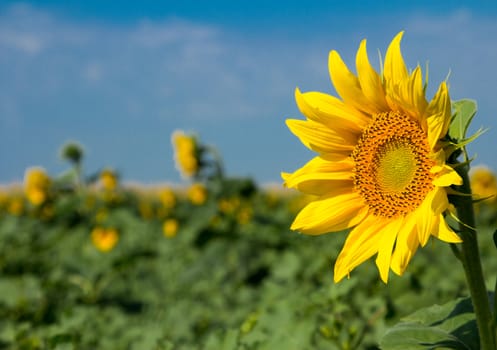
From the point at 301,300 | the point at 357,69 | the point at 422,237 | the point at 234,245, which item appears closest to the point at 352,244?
the point at 422,237

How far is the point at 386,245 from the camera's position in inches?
76.7

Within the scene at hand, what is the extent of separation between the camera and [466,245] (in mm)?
1819

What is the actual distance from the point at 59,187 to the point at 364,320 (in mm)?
7458

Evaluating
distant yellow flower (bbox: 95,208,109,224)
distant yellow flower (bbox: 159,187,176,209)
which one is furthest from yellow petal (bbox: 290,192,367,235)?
distant yellow flower (bbox: 159,187,176,209)

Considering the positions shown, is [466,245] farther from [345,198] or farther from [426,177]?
[345,198]

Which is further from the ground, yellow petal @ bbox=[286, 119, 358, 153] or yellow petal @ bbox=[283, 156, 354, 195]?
yellow petal @ bbox=[286, 119, 358, 153]

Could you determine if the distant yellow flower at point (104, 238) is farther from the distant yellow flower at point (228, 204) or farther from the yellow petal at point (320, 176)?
the yellow petal at point (320, 176)

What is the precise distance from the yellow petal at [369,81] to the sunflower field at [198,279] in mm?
543

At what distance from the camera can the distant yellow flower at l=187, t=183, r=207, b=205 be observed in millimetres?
8258

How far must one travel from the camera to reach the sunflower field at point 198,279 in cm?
261

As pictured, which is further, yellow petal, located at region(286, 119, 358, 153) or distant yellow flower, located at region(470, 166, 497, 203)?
distant yellow flower, located at region(470, 166, 497, 203)

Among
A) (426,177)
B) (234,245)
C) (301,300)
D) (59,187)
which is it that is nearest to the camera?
(426,177)

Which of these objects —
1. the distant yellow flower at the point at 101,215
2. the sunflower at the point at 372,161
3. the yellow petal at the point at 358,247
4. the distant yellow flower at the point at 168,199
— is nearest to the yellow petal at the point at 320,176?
the sunflower at the point at 372,161

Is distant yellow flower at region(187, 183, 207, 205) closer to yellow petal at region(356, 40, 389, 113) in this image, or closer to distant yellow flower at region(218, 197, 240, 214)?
distant yellow flower at region(218, 197, 240, 214)
